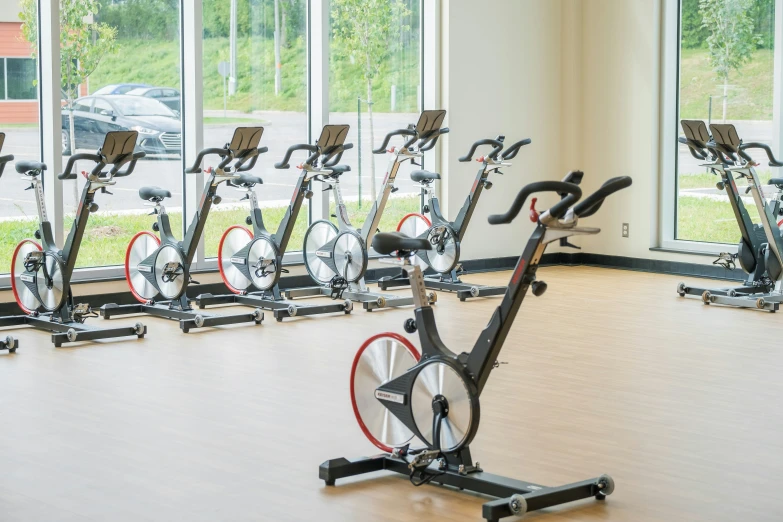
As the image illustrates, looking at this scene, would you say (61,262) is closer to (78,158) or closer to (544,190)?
(78,158)

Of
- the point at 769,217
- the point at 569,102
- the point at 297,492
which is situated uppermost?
the point at 569,102

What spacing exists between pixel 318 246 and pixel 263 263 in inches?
23.8

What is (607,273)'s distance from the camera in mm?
10477

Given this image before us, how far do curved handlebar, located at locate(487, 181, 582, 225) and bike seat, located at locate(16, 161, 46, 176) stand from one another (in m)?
4.55

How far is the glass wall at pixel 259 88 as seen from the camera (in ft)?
30.1

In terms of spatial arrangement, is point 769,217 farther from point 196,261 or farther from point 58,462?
point 58,462

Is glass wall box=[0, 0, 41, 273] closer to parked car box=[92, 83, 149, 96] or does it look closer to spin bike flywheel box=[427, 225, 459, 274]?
parked car box=[92, 83, 149, 96]

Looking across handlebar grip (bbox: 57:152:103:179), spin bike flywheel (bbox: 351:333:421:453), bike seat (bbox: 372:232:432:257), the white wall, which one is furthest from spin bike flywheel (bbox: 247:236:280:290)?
bike seat (bbox: 372:232:432:257)

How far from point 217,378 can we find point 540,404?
5.72 ft

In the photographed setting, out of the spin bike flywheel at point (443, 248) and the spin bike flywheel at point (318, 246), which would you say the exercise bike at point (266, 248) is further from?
the spin bike flywheel at point (443, 248)

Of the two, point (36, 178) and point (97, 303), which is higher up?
point (36, 178)

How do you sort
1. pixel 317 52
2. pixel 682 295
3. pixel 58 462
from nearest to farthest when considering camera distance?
pixel 58 462
pixel 682 295
pixel 317 52

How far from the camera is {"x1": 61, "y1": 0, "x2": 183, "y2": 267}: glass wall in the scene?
8.43 metres

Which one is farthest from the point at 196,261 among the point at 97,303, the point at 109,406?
the point at 109,406
